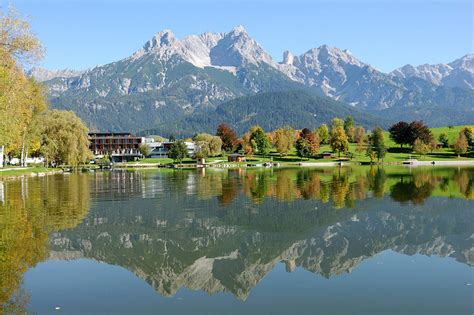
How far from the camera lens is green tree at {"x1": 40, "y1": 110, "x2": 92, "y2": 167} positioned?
4520 inches

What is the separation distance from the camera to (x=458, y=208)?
3678 cm

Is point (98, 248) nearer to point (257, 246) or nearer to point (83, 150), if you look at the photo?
point (257, 246)

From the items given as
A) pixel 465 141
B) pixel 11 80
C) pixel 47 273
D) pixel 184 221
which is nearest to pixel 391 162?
pixel 465 141

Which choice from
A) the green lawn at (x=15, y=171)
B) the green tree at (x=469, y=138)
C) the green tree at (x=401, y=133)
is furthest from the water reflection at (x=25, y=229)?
the green tree at (x=469, y=138)

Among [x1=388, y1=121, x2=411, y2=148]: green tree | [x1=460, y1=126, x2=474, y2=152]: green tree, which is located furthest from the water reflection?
[x1=460, y1=126, x2=474, y2=152]: green tree

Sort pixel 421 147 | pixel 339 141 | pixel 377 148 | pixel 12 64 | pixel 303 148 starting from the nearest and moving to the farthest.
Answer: pixel 12 64 → pixel 377 148 → pixel 421 147 → pixel 339 141 → pixel 303 148

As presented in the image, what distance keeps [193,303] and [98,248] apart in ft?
32.9

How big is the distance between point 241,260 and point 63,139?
10198cm

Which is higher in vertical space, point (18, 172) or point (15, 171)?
point (15, 171)

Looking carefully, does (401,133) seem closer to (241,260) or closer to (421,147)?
(421,147)

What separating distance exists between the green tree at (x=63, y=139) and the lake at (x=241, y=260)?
3122 inches

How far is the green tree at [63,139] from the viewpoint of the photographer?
115 m

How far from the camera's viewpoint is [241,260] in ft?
70.4

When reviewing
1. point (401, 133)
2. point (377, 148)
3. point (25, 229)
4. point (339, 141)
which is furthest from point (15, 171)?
point (401, 133)
